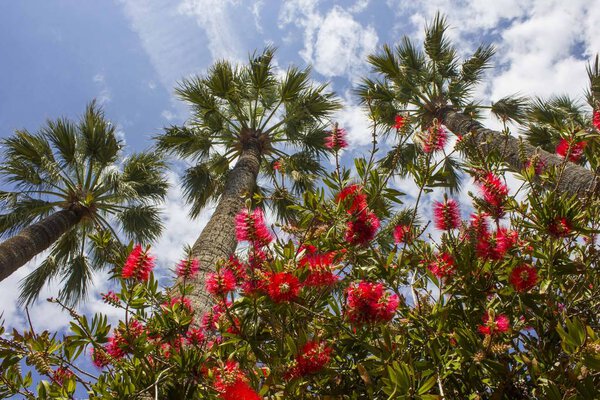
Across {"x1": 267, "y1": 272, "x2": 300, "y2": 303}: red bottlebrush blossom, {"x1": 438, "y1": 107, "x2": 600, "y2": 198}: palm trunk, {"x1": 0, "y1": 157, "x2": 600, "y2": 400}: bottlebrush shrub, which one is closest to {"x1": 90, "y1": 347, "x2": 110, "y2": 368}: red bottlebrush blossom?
{"x1": 0, "y1": 157, "x2": 600, "y2": 400}: bottlebrush shrub

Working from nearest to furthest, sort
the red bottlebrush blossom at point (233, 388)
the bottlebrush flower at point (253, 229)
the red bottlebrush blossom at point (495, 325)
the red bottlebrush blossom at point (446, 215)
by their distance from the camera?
1. the red bottlebrush blossom at point (233, 388)
2. the red bottlebrush blossom at point (495, 325)
3. the bottlebrush flower at point (253, 229)
4. the red bottlebrush blossom at point (446, 215)

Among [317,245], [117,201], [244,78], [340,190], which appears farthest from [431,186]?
[117,201]

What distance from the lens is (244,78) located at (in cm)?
773

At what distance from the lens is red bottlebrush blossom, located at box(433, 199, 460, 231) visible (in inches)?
74.9

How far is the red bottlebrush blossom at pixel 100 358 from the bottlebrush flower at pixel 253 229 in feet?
2.45

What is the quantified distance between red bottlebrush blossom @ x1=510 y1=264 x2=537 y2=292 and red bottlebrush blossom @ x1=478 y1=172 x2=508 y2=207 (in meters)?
0.36

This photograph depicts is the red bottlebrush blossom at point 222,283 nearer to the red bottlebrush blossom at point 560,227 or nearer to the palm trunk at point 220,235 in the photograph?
the palm trunk at point 220,235

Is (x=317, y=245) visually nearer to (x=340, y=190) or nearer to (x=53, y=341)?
(x=340, y=190)

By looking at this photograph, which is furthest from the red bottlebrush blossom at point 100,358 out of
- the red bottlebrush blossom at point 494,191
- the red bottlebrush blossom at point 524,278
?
the red bottlebrush blossom at point 494,191

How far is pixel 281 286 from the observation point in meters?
1.62

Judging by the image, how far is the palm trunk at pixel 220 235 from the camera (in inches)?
142

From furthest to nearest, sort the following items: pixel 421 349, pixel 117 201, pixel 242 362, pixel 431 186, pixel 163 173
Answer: pixel 163 173 < pixel 117 201 < pixel 431 186 < pixel 242 362 < pixel 421 349

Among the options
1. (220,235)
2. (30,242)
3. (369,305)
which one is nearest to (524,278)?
(369,305)

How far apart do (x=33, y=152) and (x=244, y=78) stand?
3.69m
